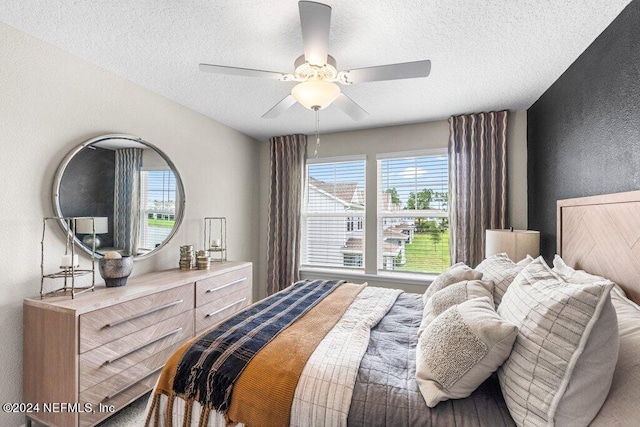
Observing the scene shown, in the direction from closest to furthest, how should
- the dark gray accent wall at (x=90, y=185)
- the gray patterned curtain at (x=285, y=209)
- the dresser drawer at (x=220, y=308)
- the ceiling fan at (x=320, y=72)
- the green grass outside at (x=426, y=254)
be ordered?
the ceiling fan at (x=320, y=72)
the dark gray accent wall at (x=90, y=185)
the dresser drawer at (x=220, y=308)
the green grass outside at (x=426, y=254)
the gray patterned curtain at (x=285, y=209)

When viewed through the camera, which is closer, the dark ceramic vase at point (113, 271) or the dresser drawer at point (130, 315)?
the dresser drawer at point (130, 315)

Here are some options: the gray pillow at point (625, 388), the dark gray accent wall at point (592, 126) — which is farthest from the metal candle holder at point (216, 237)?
the dark gray accent wall at point (592, 126)

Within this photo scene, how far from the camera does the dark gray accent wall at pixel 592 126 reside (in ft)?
Answer: 5.04

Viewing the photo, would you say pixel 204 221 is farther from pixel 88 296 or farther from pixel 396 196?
pixel 396 196

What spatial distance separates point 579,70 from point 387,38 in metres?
1.42

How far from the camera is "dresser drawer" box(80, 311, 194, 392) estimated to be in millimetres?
1670

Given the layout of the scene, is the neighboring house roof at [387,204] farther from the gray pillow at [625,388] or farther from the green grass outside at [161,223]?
the gray pillow at [625,388]

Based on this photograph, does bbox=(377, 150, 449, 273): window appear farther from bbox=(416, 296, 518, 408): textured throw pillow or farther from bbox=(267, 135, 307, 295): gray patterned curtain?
bbox=(416, 296, 518, 408): textured throw pillow

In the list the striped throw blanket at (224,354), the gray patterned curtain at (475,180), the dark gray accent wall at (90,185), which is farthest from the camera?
the gray patterned curtain at (475,180)

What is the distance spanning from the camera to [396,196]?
12.0 ft

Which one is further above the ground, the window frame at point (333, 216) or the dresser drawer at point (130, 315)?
the window frame at point (333, 216)

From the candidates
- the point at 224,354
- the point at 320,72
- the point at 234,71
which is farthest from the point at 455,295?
→ the point at 234,71

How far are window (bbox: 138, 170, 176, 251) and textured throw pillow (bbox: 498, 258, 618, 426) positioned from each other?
2.76 m

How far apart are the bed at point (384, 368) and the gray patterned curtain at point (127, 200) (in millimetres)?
1388
